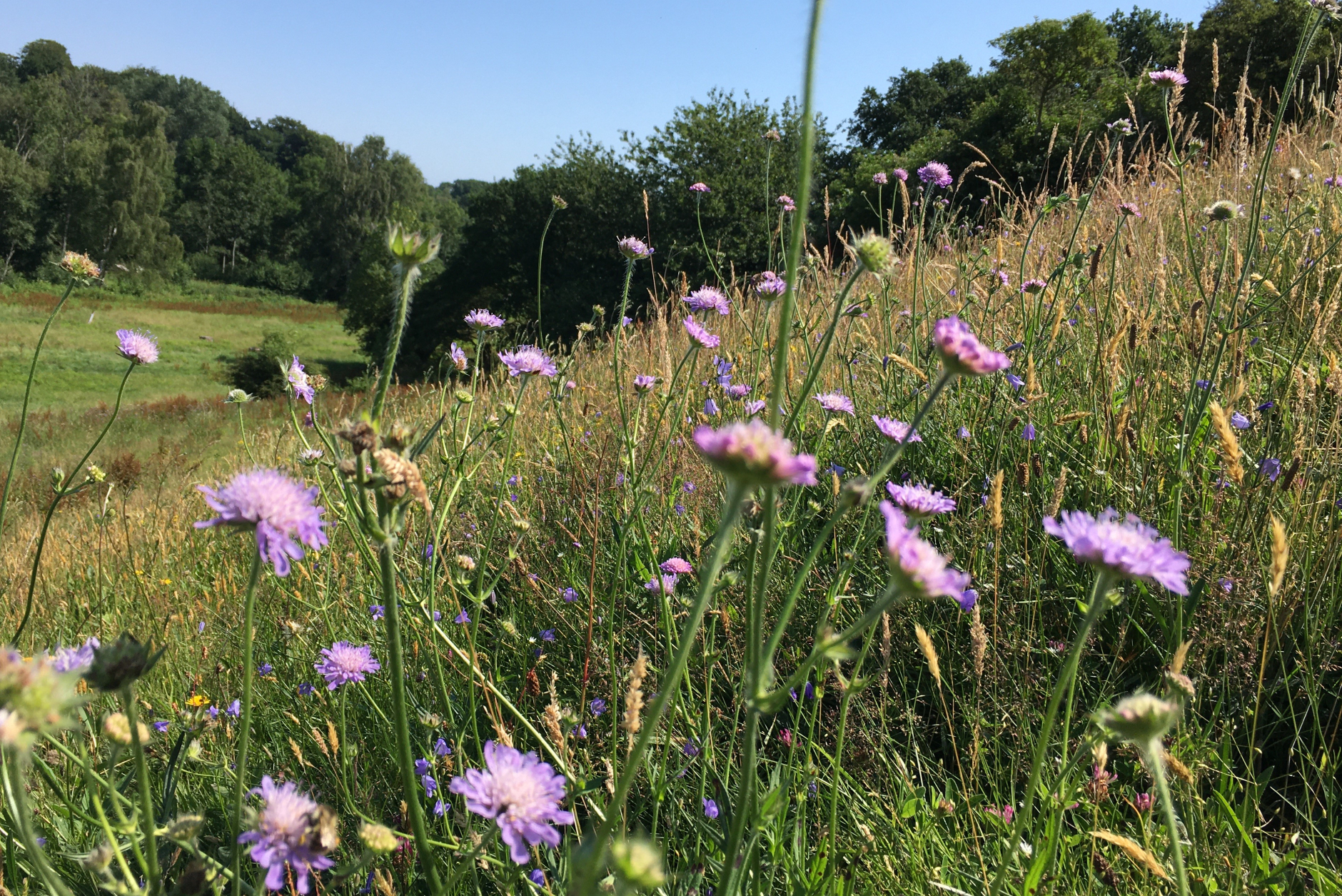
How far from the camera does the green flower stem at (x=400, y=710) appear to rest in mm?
775

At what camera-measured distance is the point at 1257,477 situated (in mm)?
1703

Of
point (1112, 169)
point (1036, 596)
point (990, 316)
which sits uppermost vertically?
point (1112, 169)

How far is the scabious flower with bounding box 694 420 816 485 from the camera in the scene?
0.55 metres

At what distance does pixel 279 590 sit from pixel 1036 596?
2.42 m

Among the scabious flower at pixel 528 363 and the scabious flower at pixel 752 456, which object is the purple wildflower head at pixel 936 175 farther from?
the scabious flower at pixel 752 456

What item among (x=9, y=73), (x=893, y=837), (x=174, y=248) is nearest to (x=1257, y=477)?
(x=893, y=837)

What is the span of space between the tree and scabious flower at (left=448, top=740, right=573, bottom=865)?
58.8 feet

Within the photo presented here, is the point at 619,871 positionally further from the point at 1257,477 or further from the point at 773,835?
the point at 1257,477

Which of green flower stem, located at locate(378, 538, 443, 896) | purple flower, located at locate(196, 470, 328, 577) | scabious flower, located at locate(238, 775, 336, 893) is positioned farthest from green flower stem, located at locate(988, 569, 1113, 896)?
purple flower, located at locate(196, 470, 328, 577)

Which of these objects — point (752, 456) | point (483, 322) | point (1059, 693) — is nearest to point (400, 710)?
point (752, 456)

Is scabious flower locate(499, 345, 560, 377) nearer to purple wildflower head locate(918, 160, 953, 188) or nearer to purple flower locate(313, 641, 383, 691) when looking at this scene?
purple flower locate(313, 641, 383, 691)

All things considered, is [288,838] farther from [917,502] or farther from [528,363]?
[528,363]

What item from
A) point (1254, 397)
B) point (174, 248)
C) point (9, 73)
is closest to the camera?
point (1254, 397)

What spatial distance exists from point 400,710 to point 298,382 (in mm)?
1570
